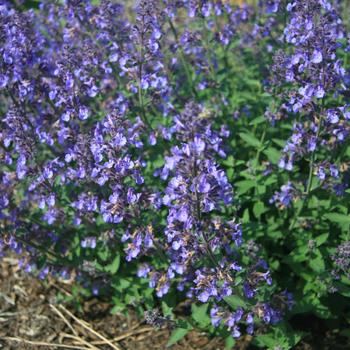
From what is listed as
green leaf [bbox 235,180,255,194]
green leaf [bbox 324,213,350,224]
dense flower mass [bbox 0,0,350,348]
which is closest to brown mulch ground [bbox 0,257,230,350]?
dense flower mass [bbox 0,0,350,348]

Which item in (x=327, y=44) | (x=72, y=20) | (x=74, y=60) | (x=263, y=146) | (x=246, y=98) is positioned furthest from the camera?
(x=246, y=98)

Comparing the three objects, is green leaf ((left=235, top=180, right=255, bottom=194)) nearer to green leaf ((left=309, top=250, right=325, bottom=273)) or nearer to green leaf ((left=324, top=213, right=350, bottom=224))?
green leaf ((left=324, top=213, right=350, bottom=224))

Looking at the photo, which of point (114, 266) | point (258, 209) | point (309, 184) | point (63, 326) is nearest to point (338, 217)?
point (309, 184)

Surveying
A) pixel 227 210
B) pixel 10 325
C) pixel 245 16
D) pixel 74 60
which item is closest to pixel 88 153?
pixel 74 60

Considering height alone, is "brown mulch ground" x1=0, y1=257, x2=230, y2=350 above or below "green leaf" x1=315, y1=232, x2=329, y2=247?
below

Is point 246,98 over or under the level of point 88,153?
over

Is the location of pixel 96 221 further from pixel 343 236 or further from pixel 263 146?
pixel 343 236

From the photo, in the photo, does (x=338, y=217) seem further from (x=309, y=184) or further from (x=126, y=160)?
(x=126, y=160)
